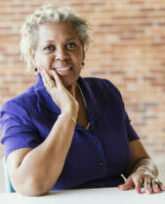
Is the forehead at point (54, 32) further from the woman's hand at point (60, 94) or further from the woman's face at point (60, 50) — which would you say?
the woman's hand at point (60, 94)

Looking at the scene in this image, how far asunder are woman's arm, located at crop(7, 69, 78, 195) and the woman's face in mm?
278

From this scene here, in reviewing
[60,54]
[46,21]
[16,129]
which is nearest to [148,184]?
[16,129]

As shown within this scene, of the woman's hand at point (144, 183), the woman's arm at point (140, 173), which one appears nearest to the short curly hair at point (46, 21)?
the woman's arm at point (140, 173)

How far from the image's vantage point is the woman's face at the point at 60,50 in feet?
6.51

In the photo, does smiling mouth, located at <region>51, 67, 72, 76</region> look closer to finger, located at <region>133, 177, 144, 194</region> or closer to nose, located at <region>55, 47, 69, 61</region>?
nose, located at <region>55, 47, 69, 61</region>

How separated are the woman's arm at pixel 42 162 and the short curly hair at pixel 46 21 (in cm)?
45

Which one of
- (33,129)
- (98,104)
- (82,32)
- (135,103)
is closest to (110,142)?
(98,104)

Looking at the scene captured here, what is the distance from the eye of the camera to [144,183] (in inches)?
71.1

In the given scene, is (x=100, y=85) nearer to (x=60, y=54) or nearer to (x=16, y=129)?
(x=60, y=54)

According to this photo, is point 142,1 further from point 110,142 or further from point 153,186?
point 153,186

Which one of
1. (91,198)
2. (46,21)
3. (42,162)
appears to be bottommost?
(91,198)

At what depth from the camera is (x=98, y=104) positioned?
6.97 ft

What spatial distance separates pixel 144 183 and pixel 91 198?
26 cm

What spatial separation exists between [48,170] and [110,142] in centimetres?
39
